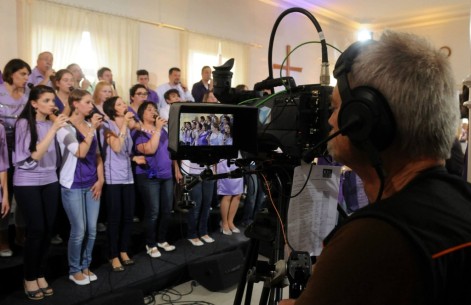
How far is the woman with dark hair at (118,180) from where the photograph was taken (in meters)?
3.10

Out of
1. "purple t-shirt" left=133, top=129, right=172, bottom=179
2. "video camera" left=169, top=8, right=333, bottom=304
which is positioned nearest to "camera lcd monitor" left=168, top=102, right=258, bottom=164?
"video camera" left=169, top=8, right=333, bottom=304

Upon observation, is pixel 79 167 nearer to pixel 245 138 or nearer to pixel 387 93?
pixel 245 138

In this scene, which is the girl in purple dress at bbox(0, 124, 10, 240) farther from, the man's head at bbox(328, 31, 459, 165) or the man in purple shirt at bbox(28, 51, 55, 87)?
the man's head at bbox(328, 31, 459, 165)

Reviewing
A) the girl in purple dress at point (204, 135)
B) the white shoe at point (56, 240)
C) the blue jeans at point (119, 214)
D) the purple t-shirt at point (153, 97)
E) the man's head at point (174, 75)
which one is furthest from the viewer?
the man's head at point (174, 75)

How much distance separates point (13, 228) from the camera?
3.19 metres

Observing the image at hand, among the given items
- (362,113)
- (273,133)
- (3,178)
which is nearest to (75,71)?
(3,178)

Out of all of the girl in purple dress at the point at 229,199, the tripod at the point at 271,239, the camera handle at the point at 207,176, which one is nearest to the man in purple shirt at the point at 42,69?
the girl in purple dress at the point at 229,199

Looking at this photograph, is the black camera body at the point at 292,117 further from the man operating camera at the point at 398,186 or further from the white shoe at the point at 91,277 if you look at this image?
the white shoe at the point at 91,277

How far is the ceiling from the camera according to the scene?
7816mm

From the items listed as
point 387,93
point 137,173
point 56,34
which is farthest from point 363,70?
point 56,34

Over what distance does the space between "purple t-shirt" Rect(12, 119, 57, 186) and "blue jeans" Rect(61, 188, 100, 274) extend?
0.19 meters

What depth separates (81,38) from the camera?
508 centimetres

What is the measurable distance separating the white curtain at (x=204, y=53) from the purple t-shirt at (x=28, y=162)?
3.77m

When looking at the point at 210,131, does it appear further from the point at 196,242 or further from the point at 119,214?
the point at 196,242
